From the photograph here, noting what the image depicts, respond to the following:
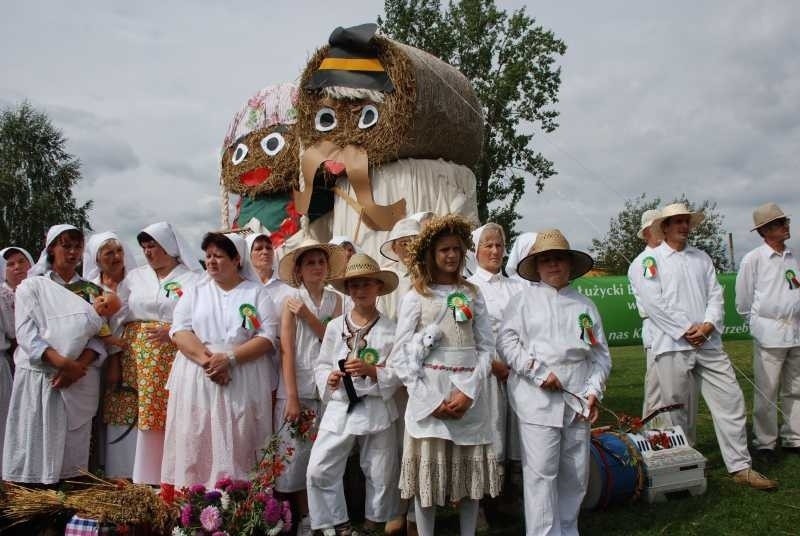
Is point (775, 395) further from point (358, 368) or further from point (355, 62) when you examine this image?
point (355, 62)

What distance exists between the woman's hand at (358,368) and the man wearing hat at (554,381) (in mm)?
731

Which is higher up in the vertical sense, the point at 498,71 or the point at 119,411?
the point at 498,71

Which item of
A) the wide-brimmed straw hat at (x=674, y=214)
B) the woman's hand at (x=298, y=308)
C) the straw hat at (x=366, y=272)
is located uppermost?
the wide-brimmed straw hat at (x=674, y=214)

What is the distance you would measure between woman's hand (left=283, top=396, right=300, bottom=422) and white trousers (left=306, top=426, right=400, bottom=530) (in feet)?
0.78

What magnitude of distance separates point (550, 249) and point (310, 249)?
1.50 metres

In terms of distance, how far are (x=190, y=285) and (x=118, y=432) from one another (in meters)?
1.13

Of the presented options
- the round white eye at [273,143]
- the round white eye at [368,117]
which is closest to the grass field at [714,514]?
the round white eye at [368,117]

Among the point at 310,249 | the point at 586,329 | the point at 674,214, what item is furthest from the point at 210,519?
the point at 674,214

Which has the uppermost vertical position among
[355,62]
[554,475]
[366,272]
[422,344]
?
[355,62]

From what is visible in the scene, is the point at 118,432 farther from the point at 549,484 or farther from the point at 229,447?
the point at 549,484

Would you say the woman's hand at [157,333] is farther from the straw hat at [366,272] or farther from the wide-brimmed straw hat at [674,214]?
the wide-brimmed straw hat at [674,214]

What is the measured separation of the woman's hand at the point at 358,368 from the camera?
338 cm

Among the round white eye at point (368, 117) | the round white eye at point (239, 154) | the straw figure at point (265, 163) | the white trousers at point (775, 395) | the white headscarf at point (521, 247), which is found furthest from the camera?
the round white eye at point (239, 154)

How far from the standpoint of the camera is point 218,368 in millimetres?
3477
